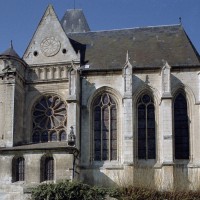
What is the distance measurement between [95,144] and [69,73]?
481 centimetres

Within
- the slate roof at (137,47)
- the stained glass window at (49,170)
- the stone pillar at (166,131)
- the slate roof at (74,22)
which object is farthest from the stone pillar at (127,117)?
the slate roof at (74,22)

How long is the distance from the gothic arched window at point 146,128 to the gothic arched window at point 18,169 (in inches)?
287

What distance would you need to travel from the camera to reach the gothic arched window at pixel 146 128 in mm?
28203

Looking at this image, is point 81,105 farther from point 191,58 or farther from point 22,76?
point 191,58

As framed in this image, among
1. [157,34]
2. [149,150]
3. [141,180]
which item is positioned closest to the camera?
[141,180]

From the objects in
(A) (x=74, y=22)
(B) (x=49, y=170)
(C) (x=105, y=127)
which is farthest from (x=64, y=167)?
(A) (x=74, y=22)

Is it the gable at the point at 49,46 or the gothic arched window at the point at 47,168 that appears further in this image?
the gable at the point at 49,46

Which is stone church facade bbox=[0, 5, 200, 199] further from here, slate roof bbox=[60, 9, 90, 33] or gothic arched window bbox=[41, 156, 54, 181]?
slate roof bbox=[60, 9, 90, 33]

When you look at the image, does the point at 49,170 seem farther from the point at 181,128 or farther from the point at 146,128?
the point at 181,128

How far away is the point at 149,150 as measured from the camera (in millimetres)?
28234

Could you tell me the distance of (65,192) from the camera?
22.9m

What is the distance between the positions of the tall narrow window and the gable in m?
7.43

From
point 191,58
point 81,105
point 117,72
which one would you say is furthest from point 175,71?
point 81,105

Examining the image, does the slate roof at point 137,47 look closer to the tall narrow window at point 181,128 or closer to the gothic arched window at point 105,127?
the gothic arched window at point 105,127
